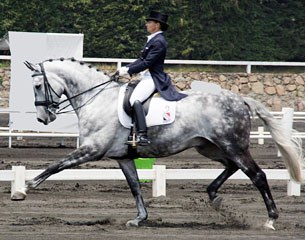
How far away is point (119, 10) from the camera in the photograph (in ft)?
111

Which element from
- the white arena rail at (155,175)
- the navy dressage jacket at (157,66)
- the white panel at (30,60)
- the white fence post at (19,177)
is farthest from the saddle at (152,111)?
the white panel at (30,60)

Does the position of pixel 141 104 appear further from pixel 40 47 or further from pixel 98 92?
pixel 40 47

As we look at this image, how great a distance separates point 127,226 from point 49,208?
188 centimetres

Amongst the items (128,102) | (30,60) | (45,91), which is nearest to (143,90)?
(128,102)

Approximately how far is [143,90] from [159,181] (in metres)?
2.95

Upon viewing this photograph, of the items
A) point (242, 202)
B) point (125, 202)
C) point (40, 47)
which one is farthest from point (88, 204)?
point (40, 47)

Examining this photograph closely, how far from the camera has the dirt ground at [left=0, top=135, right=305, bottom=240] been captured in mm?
12141

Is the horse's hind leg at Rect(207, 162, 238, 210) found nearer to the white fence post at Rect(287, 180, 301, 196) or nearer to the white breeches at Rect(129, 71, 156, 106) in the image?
the white breeches at Rect(129, 71, 156, 106)

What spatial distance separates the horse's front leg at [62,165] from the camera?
1263 centimetres

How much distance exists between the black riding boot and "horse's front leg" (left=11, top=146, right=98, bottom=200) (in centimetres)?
52

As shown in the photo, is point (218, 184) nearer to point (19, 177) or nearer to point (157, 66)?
point (157, 66)

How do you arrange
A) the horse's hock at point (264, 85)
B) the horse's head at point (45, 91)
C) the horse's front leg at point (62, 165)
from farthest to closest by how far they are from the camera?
the horse's hock at point (264, 85)
the horse's head at point (45, 91)
the horse's front leg at point (62, 165)

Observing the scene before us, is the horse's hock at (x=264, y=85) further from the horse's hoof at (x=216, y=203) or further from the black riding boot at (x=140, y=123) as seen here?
the black riding boot at (x=140, y=123)

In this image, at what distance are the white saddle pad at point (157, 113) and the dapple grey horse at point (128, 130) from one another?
0.06 metres
